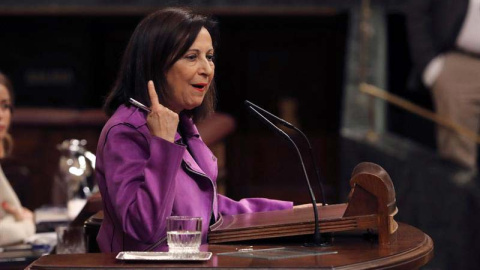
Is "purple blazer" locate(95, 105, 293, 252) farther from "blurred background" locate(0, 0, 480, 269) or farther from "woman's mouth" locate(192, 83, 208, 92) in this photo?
"blurred background" locate(0, 0, 480, 269)

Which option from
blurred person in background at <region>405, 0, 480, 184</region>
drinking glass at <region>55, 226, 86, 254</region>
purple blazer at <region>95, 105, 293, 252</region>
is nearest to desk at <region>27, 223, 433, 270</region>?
purple blazer at <region>95, 105, 293, 252</region>

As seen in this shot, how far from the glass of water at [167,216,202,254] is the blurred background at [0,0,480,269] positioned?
4830mm

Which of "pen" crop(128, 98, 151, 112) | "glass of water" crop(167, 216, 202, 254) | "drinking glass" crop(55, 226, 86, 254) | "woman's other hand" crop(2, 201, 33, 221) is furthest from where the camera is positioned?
"woman's other hand" crop(2, 201, 33, 221)

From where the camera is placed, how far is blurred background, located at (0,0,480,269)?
7.59 m

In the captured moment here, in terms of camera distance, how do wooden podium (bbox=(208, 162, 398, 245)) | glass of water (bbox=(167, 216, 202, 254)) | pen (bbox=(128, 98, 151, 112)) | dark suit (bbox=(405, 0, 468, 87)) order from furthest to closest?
dark suit (bbox=(405, 0, 468, 87)) → pen (bbox=(128, 98, 151, 112)) → wooden podium (bbox=(208, 162, 398, 245)) → glass of water (bbox=(167, 216, 202, 254))

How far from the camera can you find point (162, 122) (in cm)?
243

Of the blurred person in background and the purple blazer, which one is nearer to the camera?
the purple blazer

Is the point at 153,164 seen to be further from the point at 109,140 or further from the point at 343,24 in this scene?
the point at 343,24

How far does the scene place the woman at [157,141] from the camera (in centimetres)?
239

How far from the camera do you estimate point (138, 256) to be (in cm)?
225

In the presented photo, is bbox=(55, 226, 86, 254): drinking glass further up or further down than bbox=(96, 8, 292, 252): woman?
further down

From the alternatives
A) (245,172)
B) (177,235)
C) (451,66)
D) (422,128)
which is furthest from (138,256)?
(245,172)

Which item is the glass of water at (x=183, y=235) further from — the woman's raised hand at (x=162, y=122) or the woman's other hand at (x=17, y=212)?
the woman's other hand at (x=17, y=212)

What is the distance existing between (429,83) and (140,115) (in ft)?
14.6
